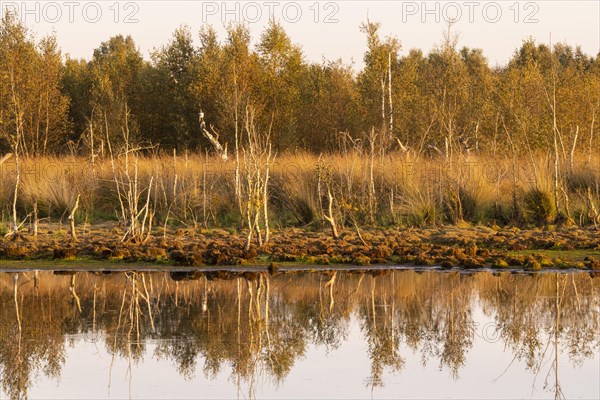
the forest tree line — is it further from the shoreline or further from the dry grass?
the shoreline

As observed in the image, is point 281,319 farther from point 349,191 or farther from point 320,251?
point 349,191

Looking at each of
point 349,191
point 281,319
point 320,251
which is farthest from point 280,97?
point 281,319

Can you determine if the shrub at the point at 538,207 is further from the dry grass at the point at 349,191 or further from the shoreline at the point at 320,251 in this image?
the shoreline at the point at 320,251

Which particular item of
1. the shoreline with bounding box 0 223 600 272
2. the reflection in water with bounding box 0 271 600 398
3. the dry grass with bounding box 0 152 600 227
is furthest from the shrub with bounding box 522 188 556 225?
the reflection in water with bounding box 0 271 600 398

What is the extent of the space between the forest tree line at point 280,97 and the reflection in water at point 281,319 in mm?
17107

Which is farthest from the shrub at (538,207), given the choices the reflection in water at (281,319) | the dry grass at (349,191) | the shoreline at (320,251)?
the reflection in water at (281,319)

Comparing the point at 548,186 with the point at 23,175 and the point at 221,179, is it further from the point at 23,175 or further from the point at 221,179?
the point at 23,175

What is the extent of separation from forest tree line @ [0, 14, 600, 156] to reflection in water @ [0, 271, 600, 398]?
17107 mm

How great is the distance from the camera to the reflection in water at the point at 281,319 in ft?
32.3

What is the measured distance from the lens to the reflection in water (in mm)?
9836

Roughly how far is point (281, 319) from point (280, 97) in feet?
111

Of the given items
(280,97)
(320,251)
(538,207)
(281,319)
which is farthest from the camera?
(280,97)

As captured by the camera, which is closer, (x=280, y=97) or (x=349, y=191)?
(x=349, y=191)

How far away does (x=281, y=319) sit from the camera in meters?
12.0
